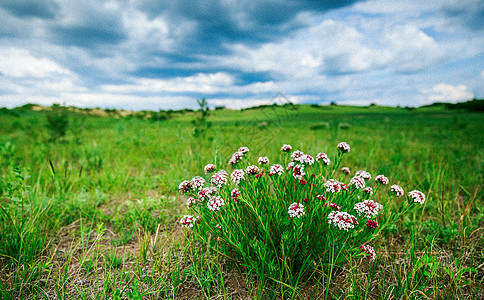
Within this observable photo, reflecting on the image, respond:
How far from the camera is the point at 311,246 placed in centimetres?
187

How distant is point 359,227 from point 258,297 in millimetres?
914

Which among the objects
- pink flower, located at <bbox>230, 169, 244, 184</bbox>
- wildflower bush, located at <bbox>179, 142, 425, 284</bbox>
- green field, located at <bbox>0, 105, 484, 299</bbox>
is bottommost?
green field, located at <bbox>0, 105, 484, 299</bbox>

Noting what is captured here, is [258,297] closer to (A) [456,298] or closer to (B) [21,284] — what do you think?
(A) [456,298]

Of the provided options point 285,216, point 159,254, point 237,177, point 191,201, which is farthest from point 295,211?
point 159,254

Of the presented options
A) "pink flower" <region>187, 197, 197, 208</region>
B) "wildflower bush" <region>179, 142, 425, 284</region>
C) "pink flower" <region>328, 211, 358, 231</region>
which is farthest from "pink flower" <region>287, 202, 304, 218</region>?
"pink flower" <region>187, 197, 197, 208</region>

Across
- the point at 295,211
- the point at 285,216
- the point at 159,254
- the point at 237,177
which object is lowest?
the point at 159,254

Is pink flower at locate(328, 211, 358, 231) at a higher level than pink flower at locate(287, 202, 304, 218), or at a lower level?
lower

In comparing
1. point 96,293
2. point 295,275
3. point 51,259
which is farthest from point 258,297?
point 51,259

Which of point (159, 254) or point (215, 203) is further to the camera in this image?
point (159, 254)

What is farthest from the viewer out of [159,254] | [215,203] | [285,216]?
[159,254]

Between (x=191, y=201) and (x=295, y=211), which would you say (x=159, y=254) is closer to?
(x=191, y=201)

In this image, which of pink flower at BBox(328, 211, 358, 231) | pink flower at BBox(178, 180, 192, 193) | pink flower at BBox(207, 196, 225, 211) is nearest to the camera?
pink flower at BBox(328, 211, 358, 231)

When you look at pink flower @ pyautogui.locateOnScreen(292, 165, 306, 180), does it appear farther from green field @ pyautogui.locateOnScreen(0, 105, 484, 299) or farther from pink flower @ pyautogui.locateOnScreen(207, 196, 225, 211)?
green field @ pyautogui.locateOnScreen(0, 105, 484, 299)

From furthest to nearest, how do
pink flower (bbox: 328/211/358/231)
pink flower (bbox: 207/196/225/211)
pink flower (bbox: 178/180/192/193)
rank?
pink flower (bbox: 178/180/192/193) → pink flower (bbox: 207/196/225/211) → pink flower (bbox: 328/211/358/231)
